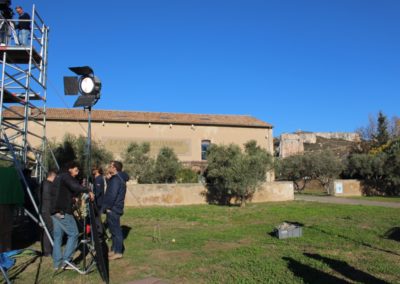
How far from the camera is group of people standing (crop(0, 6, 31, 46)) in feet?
32.7

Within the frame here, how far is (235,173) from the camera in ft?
68.2

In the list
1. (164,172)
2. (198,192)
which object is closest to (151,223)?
(198,192)

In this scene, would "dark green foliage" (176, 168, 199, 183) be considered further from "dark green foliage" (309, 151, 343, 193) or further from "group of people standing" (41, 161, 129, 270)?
"group of people standing" (41, 161, 129, 270)

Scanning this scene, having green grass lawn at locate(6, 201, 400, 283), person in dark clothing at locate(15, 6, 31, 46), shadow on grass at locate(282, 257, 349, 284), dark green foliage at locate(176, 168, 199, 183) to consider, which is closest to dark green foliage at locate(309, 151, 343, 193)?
dark green foliage at locate(176, 168, 199, 183)

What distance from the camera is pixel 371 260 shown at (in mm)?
7047

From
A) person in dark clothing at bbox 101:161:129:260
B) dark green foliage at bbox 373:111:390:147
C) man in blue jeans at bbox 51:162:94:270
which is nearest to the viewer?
man in blue jeans at bbox 51:162:94:270

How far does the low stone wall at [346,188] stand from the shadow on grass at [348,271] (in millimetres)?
26271

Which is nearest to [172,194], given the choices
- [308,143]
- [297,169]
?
[297,169]

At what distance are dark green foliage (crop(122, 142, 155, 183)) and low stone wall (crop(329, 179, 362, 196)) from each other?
15539 millimetres

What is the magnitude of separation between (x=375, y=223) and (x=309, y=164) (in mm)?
23331

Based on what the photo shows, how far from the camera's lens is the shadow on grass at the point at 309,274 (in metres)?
5.79

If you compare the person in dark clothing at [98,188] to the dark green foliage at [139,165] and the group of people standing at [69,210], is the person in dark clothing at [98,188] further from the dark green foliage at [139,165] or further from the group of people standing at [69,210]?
the dark green foliage at [139,165]

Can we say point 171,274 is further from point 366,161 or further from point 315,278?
point 366,161

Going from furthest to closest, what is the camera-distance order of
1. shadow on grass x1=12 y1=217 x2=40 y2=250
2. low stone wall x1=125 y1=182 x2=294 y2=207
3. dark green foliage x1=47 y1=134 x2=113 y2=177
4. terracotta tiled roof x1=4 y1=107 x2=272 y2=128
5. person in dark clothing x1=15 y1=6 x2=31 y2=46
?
1. terracotta tiled roof x1=4 y1=107 x2=272 y2=128
2. dark green foliage x1=47 y1=134 x2=113 y2=177
3. low stone wall x1=125 y1=182 x2=294 y2=207
4. person in dark clothing x1=15 y1=6 x2=31 y2=46
5. shadow on grass x1=12 y1=217 x2=40 y2=250
